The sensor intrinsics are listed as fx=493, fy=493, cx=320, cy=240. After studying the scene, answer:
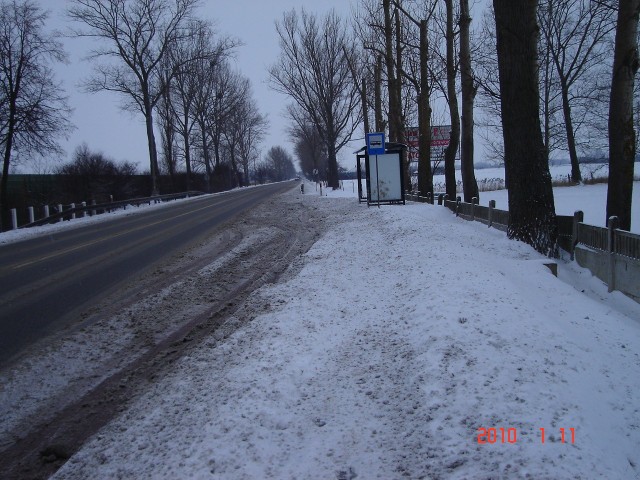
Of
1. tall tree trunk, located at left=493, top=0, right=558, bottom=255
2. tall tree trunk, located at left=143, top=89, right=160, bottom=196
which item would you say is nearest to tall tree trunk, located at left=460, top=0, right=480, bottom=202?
tall tree trunk, located at left=493, top=0, right=558, bottom=255

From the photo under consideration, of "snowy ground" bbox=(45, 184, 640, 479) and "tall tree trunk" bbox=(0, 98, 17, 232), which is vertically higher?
"tall tree trunk" bbox=(0, 98, 17, 232)

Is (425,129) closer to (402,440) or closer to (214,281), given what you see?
(214,281)

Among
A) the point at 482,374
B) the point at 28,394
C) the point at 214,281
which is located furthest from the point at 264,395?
the point at 214,281

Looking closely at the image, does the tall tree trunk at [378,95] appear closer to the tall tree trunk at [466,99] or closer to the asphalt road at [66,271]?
the tall tree trunk at [466,99]

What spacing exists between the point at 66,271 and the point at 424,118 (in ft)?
51.9

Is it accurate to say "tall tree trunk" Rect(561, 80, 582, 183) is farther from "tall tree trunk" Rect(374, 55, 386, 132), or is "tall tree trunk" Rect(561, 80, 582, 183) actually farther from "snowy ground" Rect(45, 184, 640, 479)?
"snowy ground" Rect(45, 184, 640, 479)

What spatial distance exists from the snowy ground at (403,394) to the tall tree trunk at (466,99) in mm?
11888

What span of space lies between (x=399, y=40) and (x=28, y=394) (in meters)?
21.3

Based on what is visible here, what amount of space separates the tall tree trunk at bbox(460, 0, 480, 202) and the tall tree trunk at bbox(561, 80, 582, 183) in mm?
21231

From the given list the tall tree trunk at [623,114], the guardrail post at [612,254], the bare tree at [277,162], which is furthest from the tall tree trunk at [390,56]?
the bare tree at [277,162]

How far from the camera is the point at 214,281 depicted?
889 cm

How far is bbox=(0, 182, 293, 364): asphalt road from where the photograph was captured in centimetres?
664

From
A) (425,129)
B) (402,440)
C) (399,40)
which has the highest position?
(399,40)
